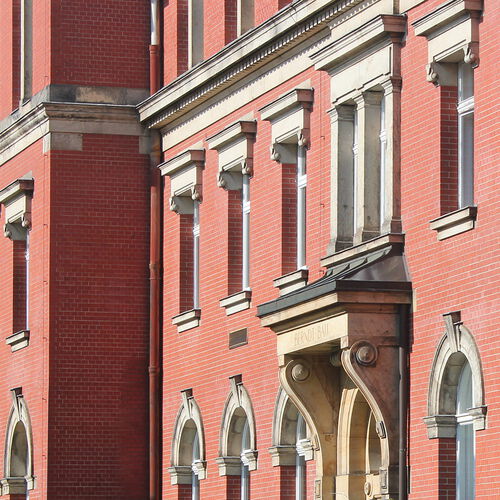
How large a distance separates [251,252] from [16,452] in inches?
316

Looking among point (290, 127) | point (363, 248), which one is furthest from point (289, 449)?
point (290, 127)

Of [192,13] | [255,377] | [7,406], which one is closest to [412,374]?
[255,377]

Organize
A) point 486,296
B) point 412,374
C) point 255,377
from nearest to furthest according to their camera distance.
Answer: point 486,296 → point 412,374 → point 255,377

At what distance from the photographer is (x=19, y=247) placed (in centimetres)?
3859

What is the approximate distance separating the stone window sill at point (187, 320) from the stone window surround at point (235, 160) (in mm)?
1257

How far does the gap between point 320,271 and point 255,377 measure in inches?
110

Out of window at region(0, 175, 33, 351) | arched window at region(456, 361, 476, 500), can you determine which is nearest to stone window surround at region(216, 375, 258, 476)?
window at region(0, 175, 33, 351)

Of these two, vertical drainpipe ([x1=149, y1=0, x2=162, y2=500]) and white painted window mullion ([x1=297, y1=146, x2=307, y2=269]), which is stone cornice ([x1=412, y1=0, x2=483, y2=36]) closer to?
white painted window mullion ([x1=297, y1=146, x2=307, y2=269])

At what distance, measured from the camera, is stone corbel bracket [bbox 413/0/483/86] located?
2492 centimetres

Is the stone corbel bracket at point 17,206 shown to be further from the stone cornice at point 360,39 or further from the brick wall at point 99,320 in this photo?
the stone cornice at point 360,39

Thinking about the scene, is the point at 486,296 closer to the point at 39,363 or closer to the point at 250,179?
the point at 250,179

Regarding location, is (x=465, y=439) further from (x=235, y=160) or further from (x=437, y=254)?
(x=235, y=160)

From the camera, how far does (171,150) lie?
117 feet

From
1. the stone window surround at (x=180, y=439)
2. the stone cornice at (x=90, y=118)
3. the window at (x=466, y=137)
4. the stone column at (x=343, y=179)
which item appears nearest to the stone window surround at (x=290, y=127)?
the stone column at (x=343, y=179)
